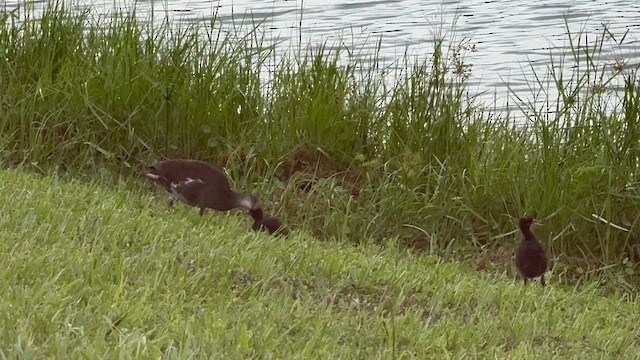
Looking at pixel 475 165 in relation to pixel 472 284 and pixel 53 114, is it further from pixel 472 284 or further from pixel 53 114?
pixel 53 114

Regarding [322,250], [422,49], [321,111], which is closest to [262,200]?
[321,111]

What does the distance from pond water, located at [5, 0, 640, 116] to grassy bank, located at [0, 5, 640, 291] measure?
315cm

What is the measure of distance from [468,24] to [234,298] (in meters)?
10.3

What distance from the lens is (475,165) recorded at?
307 inches

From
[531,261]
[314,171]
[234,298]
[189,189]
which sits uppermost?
[234,298]

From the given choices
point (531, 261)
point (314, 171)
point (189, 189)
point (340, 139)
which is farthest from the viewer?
point (340, 139)

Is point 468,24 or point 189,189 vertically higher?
point 189,189

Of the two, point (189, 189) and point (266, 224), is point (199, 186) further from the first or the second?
point (266, 224)

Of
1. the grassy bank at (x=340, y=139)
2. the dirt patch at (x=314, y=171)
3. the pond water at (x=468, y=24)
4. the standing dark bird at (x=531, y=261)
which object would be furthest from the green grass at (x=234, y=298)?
the pond water at (x=468, y=24)

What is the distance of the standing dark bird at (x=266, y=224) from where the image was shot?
251 inches

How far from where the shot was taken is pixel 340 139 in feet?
27.6

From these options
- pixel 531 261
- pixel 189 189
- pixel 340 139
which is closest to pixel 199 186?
pixel 189 189

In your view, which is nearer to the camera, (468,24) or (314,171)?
(314,171)

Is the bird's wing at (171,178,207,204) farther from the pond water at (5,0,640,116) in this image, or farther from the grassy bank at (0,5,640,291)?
the pond water at (5,0,640,116)
